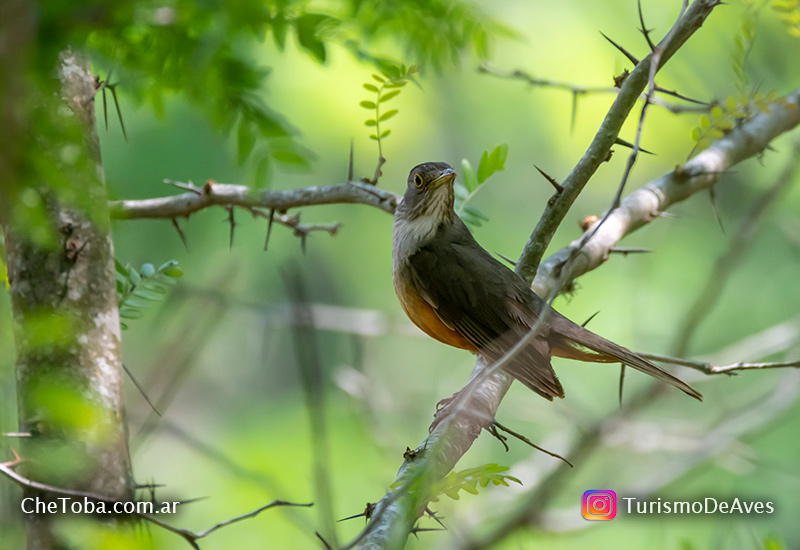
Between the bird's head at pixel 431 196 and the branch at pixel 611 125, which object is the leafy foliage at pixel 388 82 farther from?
the bird's head at pixel 431 196

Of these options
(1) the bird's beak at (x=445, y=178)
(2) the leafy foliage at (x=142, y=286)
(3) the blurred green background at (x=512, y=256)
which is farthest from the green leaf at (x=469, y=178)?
(3) the blurred green background at (x=512, y=256)

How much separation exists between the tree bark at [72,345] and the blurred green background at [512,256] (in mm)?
3003

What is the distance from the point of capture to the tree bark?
8.43ft

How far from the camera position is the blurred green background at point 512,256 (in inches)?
334

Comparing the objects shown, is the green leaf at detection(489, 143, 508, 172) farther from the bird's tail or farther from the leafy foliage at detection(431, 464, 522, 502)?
the leafy foliage at detection(431, 464, 522, 502)

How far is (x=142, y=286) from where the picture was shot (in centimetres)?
341

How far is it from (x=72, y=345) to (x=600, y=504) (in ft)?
10.8

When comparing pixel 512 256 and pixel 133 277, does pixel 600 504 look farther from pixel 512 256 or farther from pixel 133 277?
pixel 512 256

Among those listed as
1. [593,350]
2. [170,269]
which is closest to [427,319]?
[593,350]

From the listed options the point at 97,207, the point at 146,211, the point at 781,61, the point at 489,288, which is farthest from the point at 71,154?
the point at 781,61

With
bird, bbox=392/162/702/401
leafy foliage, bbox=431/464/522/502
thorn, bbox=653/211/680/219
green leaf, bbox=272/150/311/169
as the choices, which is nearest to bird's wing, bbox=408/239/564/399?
bird, bbox=392/162/702/401

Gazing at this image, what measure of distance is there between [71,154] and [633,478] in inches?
497

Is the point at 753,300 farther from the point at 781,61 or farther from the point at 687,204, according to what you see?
the point at 781,61

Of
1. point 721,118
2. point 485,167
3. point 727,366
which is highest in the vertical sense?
point 485,167
